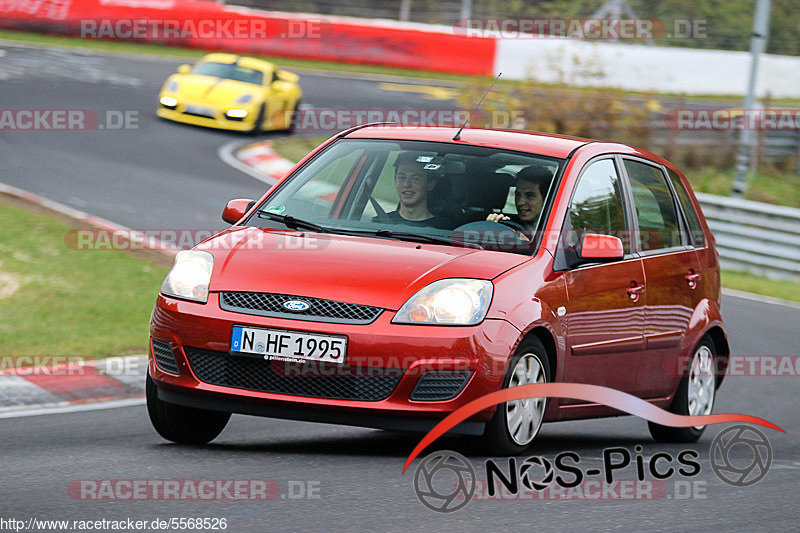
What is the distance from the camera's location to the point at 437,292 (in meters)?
5.64

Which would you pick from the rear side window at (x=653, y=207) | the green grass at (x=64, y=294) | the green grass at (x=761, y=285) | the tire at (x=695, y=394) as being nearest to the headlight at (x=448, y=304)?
the rear side window at (x=653, y=207)

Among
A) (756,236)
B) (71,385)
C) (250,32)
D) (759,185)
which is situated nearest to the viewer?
(71,385)

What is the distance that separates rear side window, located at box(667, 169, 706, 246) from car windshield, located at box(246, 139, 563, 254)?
1575 mm

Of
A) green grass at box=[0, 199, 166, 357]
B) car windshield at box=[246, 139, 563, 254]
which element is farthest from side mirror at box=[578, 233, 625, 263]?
green grass at box=[0, 199, 166, 357]

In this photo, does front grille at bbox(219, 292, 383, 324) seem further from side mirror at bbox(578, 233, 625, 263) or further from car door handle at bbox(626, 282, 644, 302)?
car door handle at bbox(626, 282, 644, 302)

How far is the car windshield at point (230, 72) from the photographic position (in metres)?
22.6

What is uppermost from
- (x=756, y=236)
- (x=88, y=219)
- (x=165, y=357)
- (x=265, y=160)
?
(x=165, y=357)

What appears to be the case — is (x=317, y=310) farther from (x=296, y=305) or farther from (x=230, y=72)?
(x=230, y=72)

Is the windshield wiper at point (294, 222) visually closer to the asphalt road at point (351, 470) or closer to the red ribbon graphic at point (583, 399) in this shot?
the asphalt road at point (351, 470)

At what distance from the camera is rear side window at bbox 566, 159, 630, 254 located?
6594mm

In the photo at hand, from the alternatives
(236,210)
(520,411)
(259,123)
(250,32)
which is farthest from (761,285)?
(250,32)

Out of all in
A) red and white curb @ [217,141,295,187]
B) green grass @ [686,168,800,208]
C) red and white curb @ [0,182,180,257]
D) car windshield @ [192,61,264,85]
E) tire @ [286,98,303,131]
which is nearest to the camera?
red and white curb @ [0,182,180,257]

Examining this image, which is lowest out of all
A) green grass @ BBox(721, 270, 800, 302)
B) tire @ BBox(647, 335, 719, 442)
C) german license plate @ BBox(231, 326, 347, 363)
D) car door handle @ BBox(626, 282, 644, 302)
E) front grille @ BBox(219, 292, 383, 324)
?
green grass @ BBox(721, 270, 800, 302)

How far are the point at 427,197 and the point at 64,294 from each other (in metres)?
5.46
